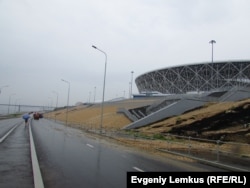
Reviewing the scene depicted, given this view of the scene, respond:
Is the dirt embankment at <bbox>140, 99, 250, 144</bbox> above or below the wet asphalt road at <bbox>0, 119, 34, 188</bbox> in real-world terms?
above

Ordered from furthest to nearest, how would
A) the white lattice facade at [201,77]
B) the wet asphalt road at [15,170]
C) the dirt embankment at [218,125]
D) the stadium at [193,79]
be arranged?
the white lattice facade at [201,77] < the stadium at [193,79] < the dirt embankment at [218,125] < the wet asphalt road at [15,170]

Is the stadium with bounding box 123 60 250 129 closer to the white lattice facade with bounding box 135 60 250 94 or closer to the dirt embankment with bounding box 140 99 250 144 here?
the white lattice facade with bounding box 135 60 250 94

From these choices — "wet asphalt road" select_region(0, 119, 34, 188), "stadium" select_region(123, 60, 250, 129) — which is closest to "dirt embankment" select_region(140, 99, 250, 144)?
"stadium" select_region(123, 60, 250, 129)

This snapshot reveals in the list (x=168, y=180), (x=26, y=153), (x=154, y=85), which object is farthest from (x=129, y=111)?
(x=154, y=85)

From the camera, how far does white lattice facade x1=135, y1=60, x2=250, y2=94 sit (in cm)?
10462

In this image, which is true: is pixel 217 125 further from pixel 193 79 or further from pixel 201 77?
pixel 193 79

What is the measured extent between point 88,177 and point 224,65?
9624 centimetres

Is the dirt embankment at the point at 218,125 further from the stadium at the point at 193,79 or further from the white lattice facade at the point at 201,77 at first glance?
the white lattice facade at the point at 201,77

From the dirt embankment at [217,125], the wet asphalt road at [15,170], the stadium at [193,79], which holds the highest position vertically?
the stadium at [193,79]

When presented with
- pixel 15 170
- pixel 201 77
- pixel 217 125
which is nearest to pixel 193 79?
pixel 201 77

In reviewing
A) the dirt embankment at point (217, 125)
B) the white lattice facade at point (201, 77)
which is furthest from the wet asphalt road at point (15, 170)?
the white lattice facade at point (201, 77)

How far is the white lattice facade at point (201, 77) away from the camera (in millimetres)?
104625

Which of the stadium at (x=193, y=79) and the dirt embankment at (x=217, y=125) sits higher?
the stadium at (x=193, y=79)

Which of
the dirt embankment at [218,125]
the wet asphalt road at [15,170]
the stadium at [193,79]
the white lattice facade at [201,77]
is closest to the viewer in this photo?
the wet asphalt road at [15,170]
